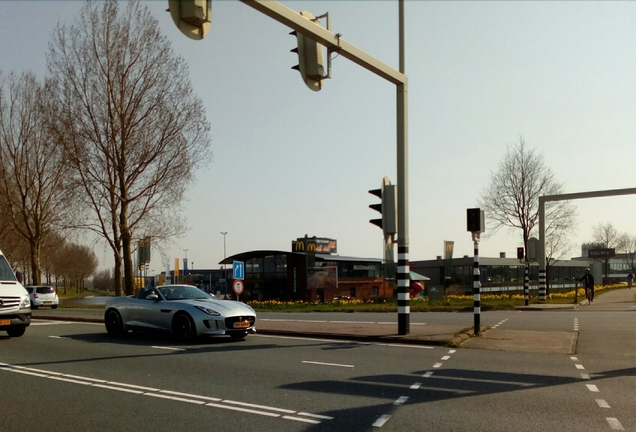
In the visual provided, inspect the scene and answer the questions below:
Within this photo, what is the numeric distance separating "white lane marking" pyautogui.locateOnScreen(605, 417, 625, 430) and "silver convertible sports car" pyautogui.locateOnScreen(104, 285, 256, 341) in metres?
9.02

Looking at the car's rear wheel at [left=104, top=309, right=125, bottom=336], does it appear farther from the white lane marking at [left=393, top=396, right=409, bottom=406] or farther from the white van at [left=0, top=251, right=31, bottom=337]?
the white lane marking at [left=393, top=396, right=409, bottom=406]

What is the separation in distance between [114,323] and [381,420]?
11.4m

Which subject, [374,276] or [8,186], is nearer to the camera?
[8,186]

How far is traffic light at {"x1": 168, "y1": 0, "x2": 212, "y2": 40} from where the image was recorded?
27.1 feet

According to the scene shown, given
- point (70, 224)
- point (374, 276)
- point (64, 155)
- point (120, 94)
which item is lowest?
point (374, 276)

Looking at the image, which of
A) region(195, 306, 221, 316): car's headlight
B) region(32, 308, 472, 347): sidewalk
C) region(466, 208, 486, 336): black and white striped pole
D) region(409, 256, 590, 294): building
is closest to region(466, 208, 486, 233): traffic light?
region(466, 208, 486, 336): black and white striped pole

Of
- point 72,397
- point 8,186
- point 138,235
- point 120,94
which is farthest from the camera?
point 8,186

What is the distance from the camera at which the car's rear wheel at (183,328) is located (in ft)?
A: 46.3

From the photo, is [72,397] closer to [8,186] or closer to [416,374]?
[416,374]

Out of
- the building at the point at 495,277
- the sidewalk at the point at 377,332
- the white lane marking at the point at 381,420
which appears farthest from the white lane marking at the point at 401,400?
the building at the point at 495,277

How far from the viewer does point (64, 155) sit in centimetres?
2969

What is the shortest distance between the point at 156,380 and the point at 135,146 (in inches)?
882

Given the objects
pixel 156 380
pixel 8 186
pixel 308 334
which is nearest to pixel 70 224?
pixel 8 186

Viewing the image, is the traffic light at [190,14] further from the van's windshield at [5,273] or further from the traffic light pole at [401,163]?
the van's windshield at [5,273]
